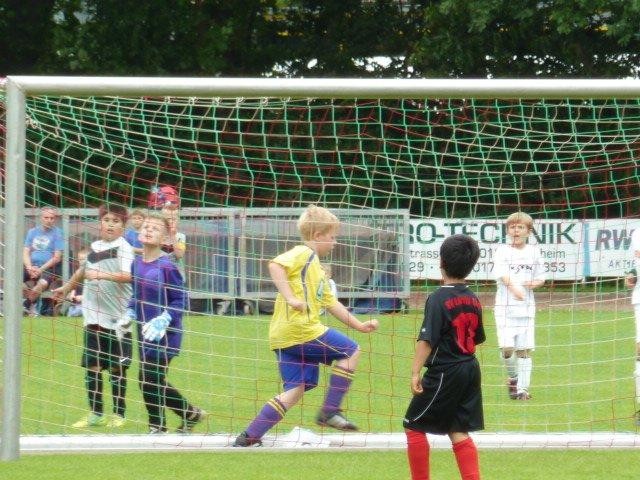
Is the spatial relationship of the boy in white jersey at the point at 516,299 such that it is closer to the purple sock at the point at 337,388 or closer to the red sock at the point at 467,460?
the purple sock at the point at 337,388

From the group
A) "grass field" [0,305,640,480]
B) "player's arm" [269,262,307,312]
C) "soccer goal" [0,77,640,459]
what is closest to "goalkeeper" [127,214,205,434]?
"soccer goal" [0,77,640,459]

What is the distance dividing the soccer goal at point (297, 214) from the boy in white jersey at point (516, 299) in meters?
0.26

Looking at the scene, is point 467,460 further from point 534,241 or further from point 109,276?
point 534,241

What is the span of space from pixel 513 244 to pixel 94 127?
3.13 m

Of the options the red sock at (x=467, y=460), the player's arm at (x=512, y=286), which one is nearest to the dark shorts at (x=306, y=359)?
the red sock at (x=467, y=460)

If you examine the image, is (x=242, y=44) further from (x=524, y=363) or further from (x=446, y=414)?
(x=446, y=414)

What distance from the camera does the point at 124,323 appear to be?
7426mm

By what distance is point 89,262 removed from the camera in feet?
24.6

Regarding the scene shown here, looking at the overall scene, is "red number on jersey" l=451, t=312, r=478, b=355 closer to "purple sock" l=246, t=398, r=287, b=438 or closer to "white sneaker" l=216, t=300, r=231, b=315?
"purple sock" l=246, t=398, r=287, b=438

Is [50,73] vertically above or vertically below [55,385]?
above

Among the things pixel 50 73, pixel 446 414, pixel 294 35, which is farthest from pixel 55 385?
pixel 294 35

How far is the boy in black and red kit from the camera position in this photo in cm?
549

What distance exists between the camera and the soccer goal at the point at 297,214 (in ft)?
21.0

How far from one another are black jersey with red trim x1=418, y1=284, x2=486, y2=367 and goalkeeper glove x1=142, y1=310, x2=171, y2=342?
6.73 ft
